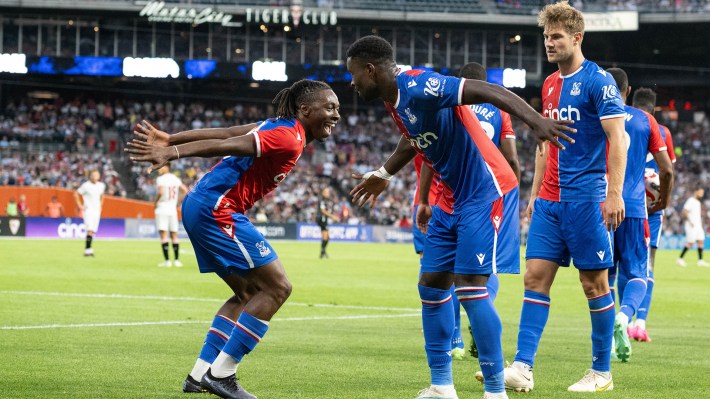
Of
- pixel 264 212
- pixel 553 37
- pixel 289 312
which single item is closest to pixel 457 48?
pixel 264 212

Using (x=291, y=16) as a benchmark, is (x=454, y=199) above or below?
below

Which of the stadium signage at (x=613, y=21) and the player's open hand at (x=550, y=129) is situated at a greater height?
the stadium signage at (x=613, y=21)

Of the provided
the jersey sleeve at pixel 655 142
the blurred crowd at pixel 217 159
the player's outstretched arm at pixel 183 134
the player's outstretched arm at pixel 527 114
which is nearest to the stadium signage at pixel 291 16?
the blurred crowd at pixel 217 159

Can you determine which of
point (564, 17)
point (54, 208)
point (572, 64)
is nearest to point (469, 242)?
point (572, 64)

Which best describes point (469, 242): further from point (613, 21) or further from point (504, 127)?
point (613, 21)

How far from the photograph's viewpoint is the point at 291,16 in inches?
2315

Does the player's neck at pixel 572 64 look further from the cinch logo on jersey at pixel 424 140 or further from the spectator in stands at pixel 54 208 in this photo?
the spectator in stands at pixel 54 208

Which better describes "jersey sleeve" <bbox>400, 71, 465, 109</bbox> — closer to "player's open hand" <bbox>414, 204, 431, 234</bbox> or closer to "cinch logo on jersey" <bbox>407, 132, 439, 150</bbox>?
"cinch logo on jersey" <bbox>407, 132, 439, 150</bbox>

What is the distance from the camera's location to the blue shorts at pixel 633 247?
32.2 ft

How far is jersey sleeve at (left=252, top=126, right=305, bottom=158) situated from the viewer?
6.73 metres

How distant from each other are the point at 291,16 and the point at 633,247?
166 ft

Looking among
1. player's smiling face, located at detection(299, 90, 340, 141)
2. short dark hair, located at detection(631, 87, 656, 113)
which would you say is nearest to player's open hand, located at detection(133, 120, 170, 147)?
player's smiling face, located at detection(299, 90, 340, 141)

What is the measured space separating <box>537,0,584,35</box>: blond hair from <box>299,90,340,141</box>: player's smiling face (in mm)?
1622

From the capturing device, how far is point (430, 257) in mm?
6867
